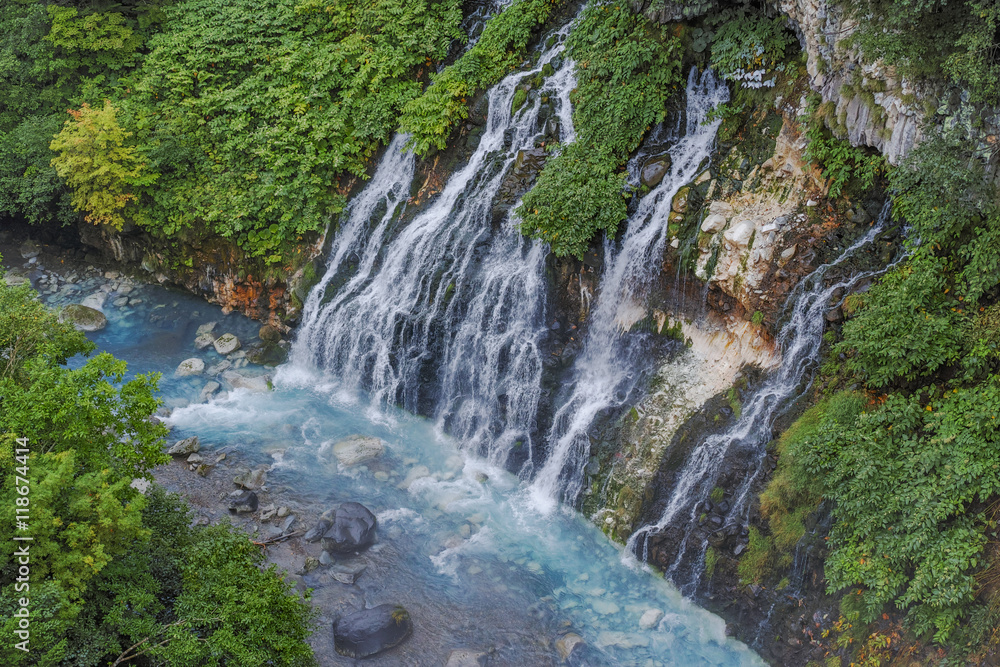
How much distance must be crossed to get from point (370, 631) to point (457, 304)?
23.3ft

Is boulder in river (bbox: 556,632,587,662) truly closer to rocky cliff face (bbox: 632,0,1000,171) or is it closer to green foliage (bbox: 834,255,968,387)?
green foliage (bbox: 834,255,968,387)

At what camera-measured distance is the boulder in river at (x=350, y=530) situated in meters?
12.2

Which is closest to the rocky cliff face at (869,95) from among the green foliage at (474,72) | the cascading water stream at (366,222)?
the green foliage at (474,72)

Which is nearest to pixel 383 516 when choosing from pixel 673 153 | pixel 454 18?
pixel 673 153

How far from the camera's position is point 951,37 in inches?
351

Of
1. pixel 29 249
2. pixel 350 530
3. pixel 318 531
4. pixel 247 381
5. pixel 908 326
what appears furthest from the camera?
pixel 29 249

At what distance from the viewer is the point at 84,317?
18.5 meters

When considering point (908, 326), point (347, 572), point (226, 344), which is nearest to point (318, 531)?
point (347, 572)

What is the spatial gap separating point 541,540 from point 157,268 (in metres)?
14.9

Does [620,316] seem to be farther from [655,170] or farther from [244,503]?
[244,503]

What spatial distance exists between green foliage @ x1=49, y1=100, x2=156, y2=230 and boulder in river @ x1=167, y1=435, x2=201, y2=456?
773 centimetres

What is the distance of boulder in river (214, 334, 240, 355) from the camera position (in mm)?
17750

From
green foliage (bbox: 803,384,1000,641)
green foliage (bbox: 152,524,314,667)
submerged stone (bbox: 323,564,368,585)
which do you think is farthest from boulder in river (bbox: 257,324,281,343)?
green foliage (bbox: 803,384,1000,641)

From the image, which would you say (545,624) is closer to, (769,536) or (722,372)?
(769,536)
